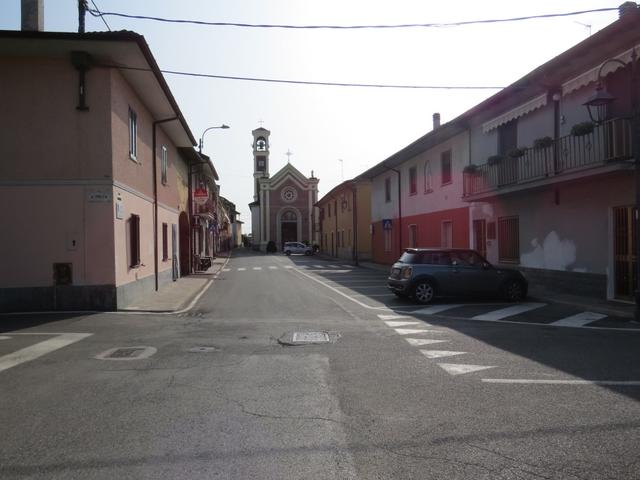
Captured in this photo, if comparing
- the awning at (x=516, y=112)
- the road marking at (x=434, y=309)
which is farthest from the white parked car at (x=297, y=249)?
the road marking at (x=434, y=309)

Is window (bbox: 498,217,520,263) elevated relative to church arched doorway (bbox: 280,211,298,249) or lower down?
lower down

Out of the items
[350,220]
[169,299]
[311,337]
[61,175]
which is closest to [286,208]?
[350,220]

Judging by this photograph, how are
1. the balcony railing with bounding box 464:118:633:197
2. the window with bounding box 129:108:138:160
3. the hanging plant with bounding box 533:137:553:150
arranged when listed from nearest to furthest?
the balcony railing with bounding box 464:118:633:197, the window with bounding box 129:108:138:160, the hanging plant with bounding box 533:137:553:150

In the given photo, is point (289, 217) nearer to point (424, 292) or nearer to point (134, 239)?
point (134, 239)

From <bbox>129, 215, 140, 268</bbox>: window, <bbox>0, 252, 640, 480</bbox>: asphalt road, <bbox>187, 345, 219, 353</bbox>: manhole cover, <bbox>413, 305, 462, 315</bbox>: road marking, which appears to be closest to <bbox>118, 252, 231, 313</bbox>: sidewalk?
<bbox>129, 215, 140, 268</bbox>: window

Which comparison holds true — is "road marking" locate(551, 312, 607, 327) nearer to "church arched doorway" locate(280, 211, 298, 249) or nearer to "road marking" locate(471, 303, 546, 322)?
"road marking" locate(471, 303, 546, 322)

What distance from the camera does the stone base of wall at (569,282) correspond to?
13.9 metres

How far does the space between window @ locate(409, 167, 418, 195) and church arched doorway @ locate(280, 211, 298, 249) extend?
52.5 m

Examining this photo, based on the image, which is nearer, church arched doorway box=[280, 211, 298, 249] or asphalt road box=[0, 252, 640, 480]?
asphalt road box=[0, 252, 640, 480]

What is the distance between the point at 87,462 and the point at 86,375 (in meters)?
2.90

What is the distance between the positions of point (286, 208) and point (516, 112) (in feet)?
211

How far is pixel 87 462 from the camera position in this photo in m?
3.91

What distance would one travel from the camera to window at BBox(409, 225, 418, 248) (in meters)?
27.9

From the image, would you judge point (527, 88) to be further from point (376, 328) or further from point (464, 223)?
point (376, 328)
